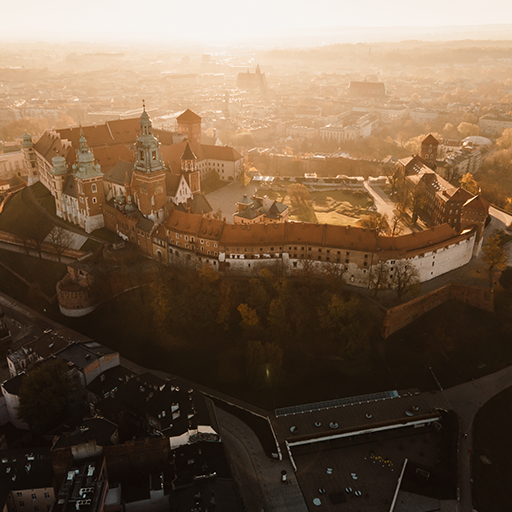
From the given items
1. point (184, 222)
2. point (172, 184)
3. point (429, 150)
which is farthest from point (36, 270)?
point (429, 150)

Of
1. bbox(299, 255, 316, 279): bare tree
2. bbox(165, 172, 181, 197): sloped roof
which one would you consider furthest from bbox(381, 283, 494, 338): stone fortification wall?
bbox(165, 172, 181, 197): sloped roof

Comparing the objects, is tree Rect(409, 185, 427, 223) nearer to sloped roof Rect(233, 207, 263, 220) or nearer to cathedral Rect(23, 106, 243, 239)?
sloped roof Rect(233, 207, 263, 220)

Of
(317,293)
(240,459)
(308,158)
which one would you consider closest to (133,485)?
(240,459)

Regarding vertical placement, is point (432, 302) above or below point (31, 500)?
above

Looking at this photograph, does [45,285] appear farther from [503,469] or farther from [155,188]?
[503,469]

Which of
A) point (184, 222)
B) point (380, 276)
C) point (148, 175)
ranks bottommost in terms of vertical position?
point (380, 276)

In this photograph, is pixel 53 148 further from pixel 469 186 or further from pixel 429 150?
pixel 469 186

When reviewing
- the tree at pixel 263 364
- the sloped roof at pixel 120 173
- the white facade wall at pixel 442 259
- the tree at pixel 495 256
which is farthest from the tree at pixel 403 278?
the sloped roof at pixel 120 173
